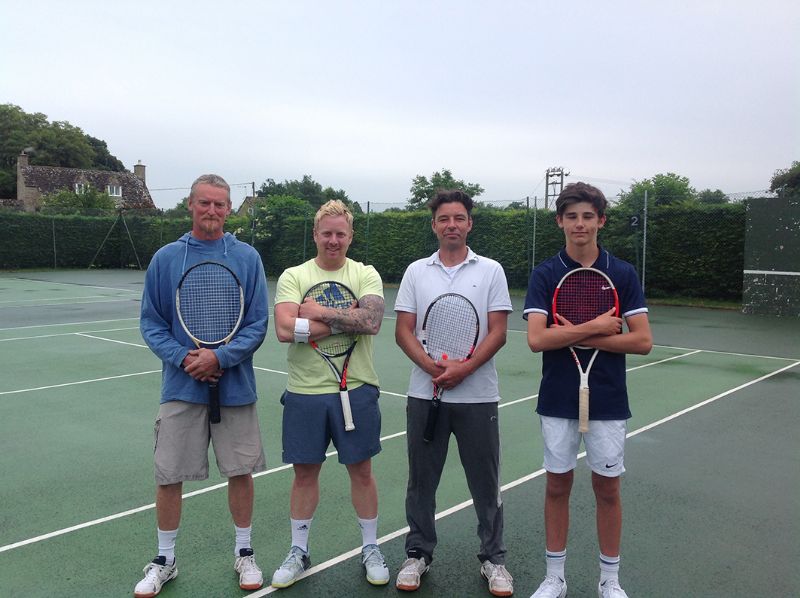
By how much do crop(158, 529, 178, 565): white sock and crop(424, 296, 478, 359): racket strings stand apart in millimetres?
1433

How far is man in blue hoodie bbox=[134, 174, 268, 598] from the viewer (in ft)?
10.3

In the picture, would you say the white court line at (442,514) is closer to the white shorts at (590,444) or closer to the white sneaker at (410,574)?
the white sneaker at (410,574)

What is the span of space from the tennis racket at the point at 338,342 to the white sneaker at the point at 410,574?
685 mm

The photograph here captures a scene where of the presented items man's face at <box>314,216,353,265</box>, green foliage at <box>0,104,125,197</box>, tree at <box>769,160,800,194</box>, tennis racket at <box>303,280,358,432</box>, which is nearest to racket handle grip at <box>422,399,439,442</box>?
tennis racket at <box>303,280,358,432</box>

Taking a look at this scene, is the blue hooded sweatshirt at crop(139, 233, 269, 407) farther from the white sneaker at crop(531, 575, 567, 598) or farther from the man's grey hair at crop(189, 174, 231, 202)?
the white sneaker at crop(531, 575, 567, 598)

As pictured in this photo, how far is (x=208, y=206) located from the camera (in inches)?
126

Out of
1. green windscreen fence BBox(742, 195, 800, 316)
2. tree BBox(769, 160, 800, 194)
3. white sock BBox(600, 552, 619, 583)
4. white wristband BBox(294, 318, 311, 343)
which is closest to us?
white sock BBox(600, 552, 619, 583)

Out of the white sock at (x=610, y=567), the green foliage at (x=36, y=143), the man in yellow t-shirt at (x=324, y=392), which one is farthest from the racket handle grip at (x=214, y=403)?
the green foliage at (x=36, y=143)

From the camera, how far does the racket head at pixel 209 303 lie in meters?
3.20

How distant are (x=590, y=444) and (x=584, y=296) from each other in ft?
2.02

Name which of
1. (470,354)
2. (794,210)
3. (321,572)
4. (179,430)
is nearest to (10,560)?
(179,430)

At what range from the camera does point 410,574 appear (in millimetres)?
3209

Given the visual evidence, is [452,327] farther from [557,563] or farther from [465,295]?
[557,563]

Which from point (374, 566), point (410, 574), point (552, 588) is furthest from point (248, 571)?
point (552, 588)
